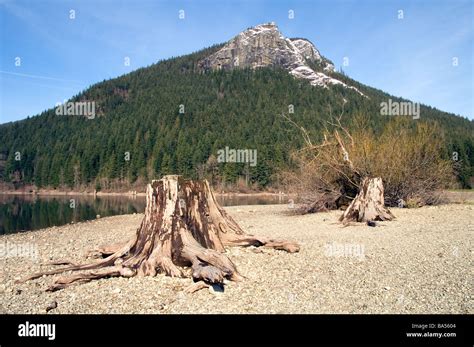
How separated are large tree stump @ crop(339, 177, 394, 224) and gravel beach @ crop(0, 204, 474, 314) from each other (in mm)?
4577

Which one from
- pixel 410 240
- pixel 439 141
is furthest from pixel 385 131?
pixel 410 240

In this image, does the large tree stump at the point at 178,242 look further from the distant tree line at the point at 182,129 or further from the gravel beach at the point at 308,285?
the distant tree line at the point at 182,129

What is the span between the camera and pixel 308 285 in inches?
313

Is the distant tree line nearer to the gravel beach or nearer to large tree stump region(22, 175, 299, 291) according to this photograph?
the gravel beach

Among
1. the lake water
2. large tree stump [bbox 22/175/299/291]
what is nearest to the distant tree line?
the lake water

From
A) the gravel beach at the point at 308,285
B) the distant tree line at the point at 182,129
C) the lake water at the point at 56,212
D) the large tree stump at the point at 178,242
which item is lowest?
the lake water at the point at 56,212

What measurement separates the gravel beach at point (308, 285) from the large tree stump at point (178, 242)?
13.5 inches

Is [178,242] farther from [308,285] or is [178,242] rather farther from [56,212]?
[56,212]

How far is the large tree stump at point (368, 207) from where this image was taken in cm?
1814

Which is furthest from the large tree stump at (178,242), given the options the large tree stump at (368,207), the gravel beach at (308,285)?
the large tree stump at (368,207)

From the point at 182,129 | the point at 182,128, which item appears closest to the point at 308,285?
the point at 182,129

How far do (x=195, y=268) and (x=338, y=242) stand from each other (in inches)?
241

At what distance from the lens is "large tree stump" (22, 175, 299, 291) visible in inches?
340
